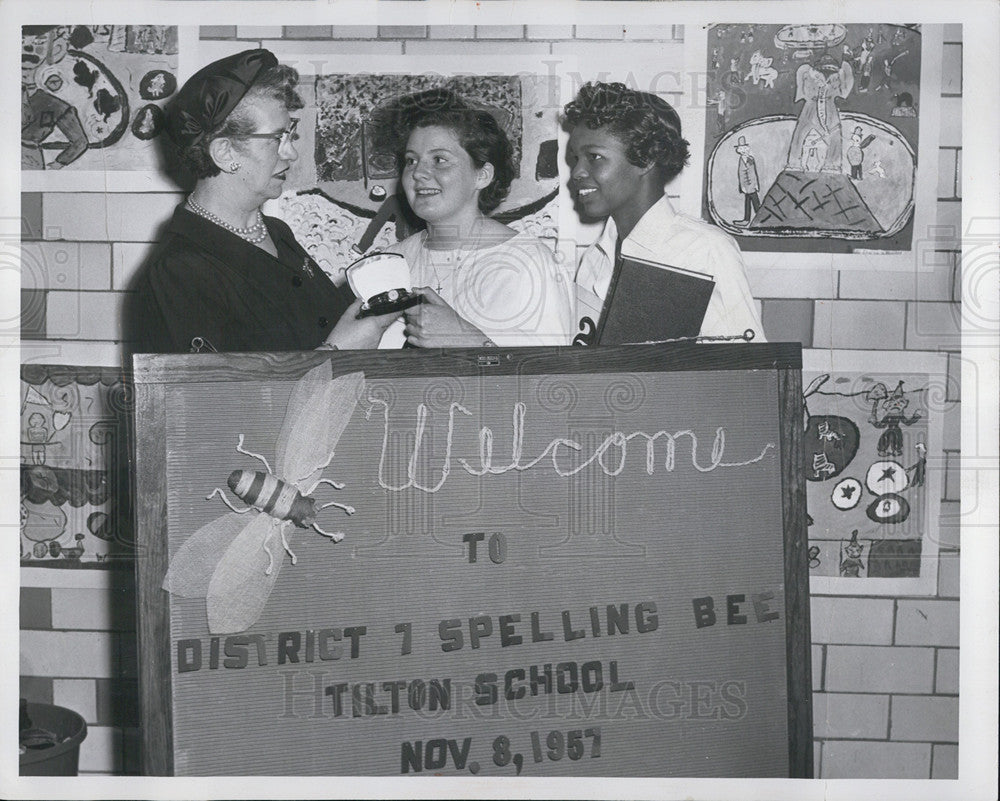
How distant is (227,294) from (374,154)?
0.43 m

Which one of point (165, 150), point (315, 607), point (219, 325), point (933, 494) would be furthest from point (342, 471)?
point (933, 494)

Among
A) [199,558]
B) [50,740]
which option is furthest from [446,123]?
[50,740]

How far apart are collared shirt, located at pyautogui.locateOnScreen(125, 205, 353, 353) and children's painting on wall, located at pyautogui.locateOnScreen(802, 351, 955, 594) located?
3.50 feet

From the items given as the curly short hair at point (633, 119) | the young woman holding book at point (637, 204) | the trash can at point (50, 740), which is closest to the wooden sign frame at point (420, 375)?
the young woman holding book at point (637, 204)

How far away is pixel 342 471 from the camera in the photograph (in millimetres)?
1896

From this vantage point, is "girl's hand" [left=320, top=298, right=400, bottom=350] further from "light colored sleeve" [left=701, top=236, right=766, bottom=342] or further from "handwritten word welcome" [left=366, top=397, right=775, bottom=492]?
"light colored sleeve" [left=701, top=236, right=766, bottom=342]

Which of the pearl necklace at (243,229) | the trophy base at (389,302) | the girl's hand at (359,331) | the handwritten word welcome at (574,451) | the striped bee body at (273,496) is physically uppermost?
the pearl necklace at (243,229)

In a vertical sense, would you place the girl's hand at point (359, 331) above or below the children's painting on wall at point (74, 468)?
above

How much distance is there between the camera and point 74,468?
79.8 inches

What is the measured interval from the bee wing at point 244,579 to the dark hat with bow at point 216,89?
0.83 metres

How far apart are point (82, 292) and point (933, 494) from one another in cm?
188

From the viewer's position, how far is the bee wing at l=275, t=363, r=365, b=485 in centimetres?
188

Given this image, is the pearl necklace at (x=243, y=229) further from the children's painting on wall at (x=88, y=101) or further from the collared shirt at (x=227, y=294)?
the children's painting on wall at (x=88, y=101)

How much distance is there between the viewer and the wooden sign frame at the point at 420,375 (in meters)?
1.84
